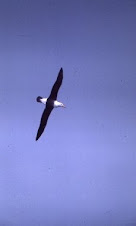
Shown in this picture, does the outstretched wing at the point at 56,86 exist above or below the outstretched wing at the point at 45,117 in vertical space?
above

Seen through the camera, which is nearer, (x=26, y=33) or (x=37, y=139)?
(x=37, y=139)

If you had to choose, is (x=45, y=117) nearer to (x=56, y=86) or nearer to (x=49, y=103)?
(x=49, y=103)

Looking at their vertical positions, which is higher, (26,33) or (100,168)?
(26,33)

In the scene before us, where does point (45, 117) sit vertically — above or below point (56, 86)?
below

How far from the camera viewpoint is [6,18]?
2.16 m

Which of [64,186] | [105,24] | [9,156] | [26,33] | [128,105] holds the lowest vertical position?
[64,186]

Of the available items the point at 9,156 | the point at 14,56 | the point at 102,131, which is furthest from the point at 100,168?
the point at 14,56

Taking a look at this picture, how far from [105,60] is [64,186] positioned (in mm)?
823

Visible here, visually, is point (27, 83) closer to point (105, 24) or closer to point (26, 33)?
point (26, 33)

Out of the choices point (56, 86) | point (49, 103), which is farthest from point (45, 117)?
point (56, 86)

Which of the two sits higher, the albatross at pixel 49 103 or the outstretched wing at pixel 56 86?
the outstretched wing at pixel 56 86

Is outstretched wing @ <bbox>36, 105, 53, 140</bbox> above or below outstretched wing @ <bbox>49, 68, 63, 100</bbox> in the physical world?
below

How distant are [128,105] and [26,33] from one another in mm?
780

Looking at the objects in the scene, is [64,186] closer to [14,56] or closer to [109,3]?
[14,56]
